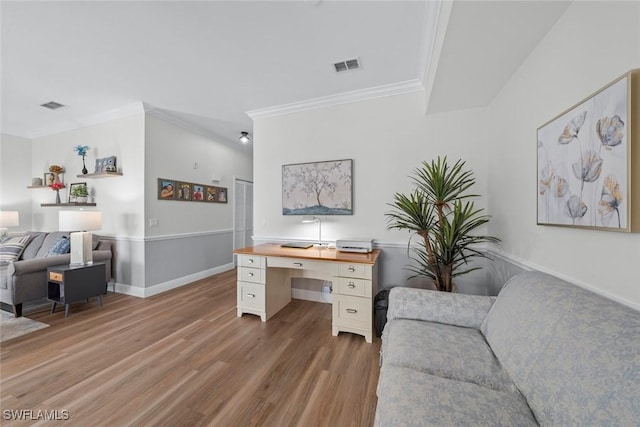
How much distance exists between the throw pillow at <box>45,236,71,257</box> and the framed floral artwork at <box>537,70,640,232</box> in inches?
200

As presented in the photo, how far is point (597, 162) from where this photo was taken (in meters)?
1.03

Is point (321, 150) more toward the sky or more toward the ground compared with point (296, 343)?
more toward the sky

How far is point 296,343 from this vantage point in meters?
2.11

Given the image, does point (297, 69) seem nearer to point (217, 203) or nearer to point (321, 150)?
point (321, 150)

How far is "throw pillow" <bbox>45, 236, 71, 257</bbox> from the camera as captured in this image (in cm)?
307

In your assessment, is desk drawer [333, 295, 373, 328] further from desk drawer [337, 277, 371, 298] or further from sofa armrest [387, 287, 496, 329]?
sofa armrest [387, 287, 496, 329]

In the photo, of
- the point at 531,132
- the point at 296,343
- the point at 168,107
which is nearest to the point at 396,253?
the point at 296,343

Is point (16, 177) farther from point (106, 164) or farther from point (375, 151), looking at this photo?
point (375, 151)

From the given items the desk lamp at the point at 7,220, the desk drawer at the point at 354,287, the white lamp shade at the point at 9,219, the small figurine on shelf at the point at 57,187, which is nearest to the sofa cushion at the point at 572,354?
the desk drawer at the point at 354,287

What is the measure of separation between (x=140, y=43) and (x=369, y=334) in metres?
3.28

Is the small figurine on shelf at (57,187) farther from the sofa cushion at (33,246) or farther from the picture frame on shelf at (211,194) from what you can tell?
the picture frame on shelf at (211,194)

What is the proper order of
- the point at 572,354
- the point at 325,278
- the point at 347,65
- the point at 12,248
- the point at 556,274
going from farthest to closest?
the point at 12,248 → the point at 325,278 → the point at 347,65 → the point at 556,274 → the point at 572,354

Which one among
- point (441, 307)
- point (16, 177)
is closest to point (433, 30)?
point (441, 307)

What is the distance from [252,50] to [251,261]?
206 cm
